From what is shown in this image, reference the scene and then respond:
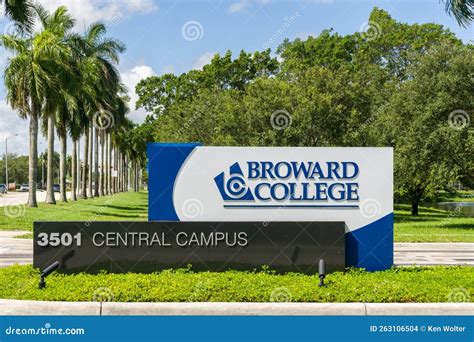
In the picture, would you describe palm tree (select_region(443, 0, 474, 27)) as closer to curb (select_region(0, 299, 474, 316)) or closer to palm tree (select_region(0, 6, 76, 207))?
curb (select_region(0, 299, 474, 316))

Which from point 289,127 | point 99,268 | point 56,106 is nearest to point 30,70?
point 56,106

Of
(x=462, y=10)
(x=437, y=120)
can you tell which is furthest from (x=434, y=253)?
(x=437, y=120)

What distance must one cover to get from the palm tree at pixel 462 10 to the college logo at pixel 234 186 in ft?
25.0

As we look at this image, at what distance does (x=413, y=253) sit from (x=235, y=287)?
9668 millimetres

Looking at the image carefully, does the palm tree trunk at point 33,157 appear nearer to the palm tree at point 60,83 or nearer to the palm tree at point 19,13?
the palm tree at point 60,83

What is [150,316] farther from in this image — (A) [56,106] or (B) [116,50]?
(B) [116,50]

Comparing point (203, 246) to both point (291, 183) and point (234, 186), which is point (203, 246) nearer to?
point (234, 186)

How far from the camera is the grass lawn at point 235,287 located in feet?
28.5

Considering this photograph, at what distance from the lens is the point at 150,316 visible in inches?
321

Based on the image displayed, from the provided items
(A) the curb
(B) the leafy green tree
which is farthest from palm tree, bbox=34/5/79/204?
(A) the curb

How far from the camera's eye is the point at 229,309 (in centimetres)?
826

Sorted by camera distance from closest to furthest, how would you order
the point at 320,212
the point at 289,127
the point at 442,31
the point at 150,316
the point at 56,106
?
the point at 150,316, the point at 320,212, the point at 289,127, the point at 56,106, the point at 442,31

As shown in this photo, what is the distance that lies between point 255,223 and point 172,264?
1644 millimetres

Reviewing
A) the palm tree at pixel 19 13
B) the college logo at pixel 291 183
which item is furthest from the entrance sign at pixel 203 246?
the palm tree at pixel 19 13
